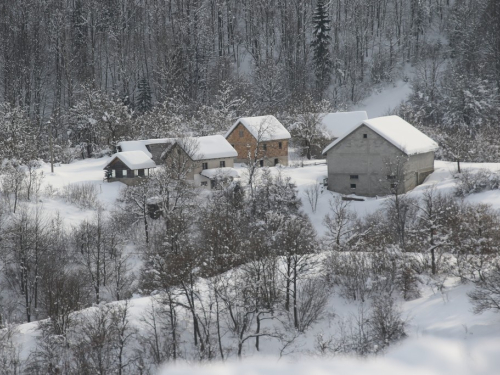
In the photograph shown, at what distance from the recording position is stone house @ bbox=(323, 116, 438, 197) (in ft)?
124

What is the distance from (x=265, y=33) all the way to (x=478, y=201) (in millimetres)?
48418

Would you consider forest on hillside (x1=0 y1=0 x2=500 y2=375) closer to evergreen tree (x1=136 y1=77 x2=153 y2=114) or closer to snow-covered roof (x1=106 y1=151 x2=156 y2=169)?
evergreen tree (x1=136 y1=77 x2=153 y2=114)

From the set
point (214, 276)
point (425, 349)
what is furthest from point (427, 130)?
point (425, 349)

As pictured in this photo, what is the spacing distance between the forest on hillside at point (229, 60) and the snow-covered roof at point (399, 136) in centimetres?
1447

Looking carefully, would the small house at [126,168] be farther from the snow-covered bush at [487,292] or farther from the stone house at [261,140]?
the snow-covered bush at [487,292]

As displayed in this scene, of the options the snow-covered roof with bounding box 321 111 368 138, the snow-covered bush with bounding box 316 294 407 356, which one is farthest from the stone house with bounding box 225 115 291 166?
the snow-covered bush with bounding box 316 294 407 356

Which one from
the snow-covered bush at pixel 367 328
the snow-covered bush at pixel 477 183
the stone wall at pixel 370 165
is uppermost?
the stone wall at pixel 370 165

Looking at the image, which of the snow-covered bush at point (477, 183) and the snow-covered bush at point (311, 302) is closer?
the snow-covered bush at point (311, 302)

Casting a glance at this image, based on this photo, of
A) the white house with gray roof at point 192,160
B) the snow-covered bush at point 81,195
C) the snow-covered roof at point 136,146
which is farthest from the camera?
the snow-covered roof at point 136,146

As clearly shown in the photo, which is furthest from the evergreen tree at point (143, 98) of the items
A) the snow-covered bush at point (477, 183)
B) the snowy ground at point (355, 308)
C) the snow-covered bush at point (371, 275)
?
the snow-covered bush at point (371, 275)

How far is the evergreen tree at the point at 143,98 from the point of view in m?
65.2

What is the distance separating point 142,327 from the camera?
2428 cm

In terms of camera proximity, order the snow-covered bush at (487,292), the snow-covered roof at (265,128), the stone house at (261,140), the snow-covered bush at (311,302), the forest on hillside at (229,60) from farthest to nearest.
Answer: the forest on hillside at (229,60)
the stone house at (261,140)
the snow-covered roof at (265,128)
the snow-covered bush at (311,302)
the snow-covered bush at (487,292)

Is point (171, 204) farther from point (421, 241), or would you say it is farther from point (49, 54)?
point (49, 54)
